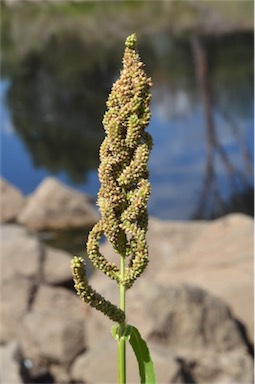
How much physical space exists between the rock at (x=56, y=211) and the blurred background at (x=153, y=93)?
0.91 m

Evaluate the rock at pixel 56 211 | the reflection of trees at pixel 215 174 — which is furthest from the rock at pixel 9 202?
the reflection of trees at pixel 215 174

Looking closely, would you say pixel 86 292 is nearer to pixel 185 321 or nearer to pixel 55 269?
pixel 185 321

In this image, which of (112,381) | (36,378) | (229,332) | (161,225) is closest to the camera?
(112,381)

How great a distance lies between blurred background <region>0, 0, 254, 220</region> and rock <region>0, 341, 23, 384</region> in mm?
5509

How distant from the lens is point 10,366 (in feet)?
16.0

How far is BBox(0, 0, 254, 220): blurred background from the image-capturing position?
11562 mm

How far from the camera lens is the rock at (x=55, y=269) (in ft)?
22.0

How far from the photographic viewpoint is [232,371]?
4910 mm

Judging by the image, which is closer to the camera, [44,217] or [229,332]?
[229,332]

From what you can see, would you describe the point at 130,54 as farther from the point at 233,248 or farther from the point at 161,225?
the point at 161,225

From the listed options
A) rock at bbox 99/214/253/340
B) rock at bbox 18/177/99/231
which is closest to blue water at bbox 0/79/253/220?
rock at bbox 18/177/99/231

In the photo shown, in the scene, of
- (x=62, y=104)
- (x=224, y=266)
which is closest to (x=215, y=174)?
(x=62, y=104)

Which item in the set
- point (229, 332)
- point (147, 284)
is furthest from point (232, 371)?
point (147, 284)

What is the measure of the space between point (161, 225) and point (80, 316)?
2.07m
